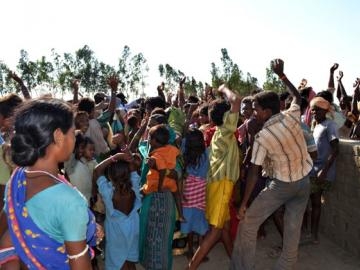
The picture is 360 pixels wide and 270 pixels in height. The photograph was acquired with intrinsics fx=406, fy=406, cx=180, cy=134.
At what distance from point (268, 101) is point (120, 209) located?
1620mm

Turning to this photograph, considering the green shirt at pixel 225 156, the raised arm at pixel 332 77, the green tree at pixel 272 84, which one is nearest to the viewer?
the green shirt at pixel 225 156

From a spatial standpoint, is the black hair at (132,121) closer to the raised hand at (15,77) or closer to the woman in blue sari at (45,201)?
the raised hand at (15,77)

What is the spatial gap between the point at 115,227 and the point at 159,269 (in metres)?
0.56

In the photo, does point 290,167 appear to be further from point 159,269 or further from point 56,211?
point 56,211

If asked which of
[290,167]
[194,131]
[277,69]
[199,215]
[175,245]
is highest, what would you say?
[277,69]

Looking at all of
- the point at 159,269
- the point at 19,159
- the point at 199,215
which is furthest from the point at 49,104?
the point at 199,215

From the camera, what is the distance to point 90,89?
137ft

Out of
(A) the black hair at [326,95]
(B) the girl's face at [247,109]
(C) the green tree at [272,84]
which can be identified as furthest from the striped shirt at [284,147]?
(C) the green tree at [272,84]

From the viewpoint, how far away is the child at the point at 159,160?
3635 mm

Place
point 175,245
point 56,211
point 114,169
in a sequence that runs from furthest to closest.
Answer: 1. point 175,245
2. point 114,169
3. point 56,211

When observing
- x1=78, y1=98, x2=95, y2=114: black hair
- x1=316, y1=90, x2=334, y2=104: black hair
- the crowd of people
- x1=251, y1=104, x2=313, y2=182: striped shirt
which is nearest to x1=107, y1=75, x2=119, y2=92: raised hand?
the crowd of people

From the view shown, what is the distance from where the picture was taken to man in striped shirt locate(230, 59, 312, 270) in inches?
140

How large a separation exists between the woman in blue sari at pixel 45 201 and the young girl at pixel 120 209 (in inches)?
60.6

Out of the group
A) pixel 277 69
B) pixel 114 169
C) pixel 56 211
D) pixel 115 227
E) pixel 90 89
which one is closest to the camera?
pixel 56 211
